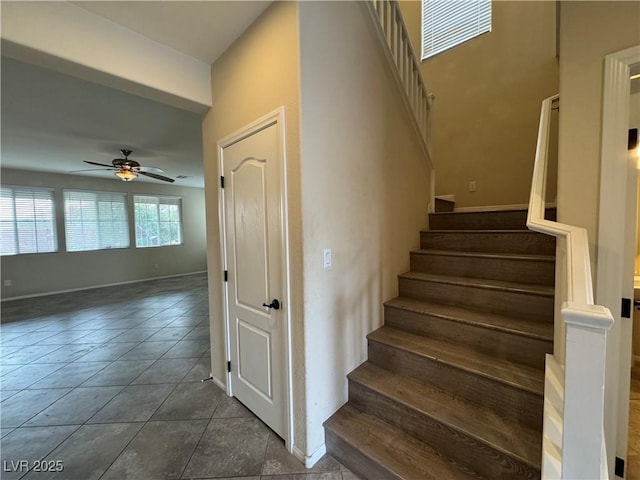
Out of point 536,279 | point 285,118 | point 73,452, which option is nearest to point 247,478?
point 73,452

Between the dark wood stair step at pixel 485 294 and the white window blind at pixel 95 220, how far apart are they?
7430 mm

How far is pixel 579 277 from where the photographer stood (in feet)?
2.76

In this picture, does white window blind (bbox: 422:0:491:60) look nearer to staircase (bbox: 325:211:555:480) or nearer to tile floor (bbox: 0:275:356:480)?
staircase (bbox: 325:211:555:480)

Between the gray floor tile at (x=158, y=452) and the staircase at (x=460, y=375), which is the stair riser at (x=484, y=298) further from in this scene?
the gray floor tile at (x=158, y=452)

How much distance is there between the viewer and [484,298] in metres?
1.88

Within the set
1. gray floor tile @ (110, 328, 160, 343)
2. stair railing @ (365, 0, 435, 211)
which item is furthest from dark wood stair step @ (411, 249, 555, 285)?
gray floor tile @ (110, 328, 160, 343)

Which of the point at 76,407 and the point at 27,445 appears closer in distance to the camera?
the point at 27,445

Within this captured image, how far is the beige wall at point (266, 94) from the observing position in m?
1.49

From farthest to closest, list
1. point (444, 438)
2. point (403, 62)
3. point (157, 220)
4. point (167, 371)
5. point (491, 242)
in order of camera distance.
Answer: point (157, 220)
point (167, 371)
point (403, 62)
point (491, 242)
point (444, 438)

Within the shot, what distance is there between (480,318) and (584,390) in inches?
46.2

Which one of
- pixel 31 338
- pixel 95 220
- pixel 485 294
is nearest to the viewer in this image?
pixel 485 294

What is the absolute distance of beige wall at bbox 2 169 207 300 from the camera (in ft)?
18.1

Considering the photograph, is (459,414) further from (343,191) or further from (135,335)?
(135,335)

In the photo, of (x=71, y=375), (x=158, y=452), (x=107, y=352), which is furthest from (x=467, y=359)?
(x=107, y=352)
